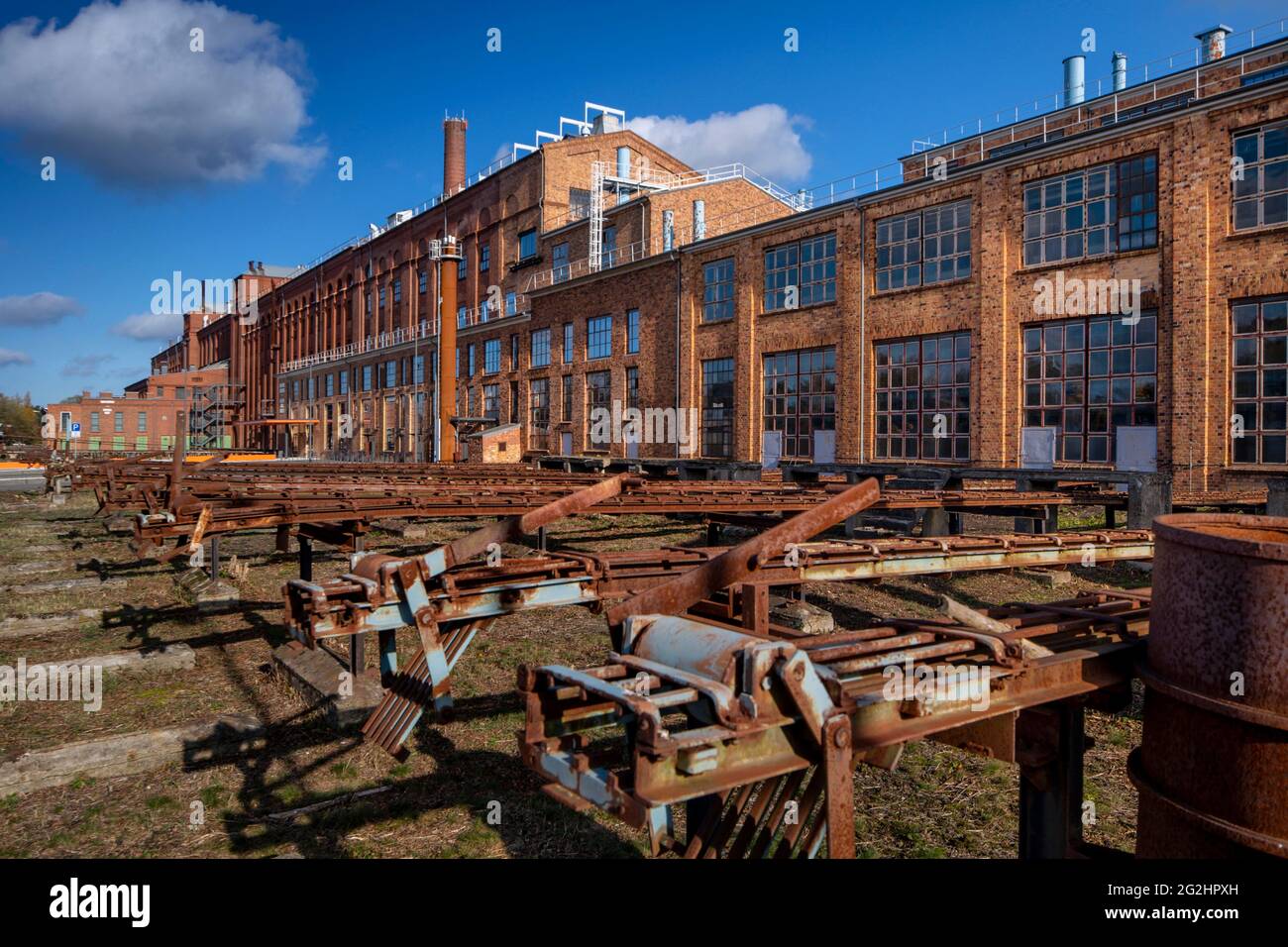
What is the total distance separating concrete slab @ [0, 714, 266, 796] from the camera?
504cm

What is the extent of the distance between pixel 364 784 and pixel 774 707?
3781 mm

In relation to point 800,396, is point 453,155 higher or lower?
higher

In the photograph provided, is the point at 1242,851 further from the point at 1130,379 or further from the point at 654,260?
the point at 654,260

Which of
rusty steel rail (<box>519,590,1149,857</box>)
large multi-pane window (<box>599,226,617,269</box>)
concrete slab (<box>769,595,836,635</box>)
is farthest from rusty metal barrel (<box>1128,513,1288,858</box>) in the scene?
large multi-pane window (<box>599,226,617,269</box>)

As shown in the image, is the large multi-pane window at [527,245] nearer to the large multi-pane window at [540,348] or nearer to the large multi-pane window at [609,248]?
the large multi-pane window at [609,248]

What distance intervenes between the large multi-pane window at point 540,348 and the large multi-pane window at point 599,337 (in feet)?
10.8

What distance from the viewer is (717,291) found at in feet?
88.2

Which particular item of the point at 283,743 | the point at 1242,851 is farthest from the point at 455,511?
the point at 1242,851

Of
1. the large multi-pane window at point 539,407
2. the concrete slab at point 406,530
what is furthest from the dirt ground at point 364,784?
the large multi-pane window at point 539,407

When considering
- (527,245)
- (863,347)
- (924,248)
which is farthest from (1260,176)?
(527,245)

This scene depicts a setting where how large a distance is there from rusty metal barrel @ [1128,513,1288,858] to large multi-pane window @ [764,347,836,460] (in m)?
20.7

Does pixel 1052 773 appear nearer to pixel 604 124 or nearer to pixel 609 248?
pixel 609 248

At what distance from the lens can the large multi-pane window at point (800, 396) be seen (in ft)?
76.7

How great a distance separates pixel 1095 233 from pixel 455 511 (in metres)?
16.0
